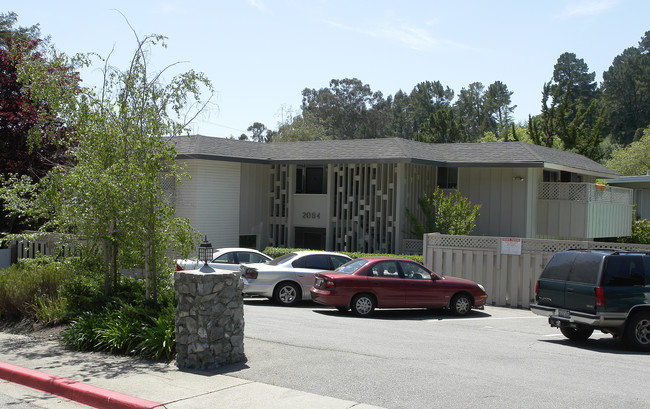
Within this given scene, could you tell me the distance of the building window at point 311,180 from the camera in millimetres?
26597

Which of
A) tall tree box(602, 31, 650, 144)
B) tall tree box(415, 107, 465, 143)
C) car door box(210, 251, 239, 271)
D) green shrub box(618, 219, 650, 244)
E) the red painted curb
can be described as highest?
tall tree box(602, 31, 650, 144)

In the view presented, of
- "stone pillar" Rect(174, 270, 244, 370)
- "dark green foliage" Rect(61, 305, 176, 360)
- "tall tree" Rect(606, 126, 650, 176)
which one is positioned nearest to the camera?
"stone pillar" Rect(174, 270, 244, 370)

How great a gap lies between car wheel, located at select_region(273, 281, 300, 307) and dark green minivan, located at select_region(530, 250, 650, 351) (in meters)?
6.88

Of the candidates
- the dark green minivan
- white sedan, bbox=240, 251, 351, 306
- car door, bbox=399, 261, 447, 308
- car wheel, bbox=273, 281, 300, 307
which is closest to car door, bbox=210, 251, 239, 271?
white sedan, bbox=240, 251, 351, 306

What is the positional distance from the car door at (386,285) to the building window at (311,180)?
11.3 m

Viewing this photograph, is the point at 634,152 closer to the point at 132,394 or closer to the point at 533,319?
the point at 533,319

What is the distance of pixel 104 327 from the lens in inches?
426

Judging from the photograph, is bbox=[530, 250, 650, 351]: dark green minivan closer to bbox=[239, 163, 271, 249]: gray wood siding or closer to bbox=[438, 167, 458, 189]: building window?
bbox=[438, 167, 458, 189]: building window

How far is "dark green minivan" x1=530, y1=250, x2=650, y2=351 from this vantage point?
459 inches

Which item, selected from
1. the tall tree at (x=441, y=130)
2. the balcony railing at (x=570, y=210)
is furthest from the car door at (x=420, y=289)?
the tall tree at (x=441, y=130)

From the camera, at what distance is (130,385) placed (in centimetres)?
852

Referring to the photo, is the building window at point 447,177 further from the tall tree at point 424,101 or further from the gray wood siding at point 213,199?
the tall tree at point 424,101

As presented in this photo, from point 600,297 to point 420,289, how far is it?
15.3 ft

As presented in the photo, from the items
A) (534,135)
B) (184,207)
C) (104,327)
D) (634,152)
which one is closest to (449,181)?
(184,207)
